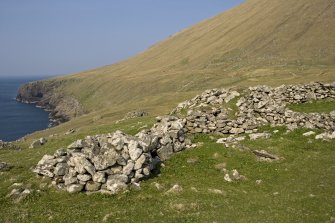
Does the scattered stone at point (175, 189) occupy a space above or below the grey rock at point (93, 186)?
below

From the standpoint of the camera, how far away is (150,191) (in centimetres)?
2927

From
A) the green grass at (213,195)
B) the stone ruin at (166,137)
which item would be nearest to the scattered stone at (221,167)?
the green grass at (213,195)

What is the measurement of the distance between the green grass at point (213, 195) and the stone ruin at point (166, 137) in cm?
129

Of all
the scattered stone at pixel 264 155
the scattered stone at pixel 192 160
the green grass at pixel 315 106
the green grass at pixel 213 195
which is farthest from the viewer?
the green grass at pixel 315 106

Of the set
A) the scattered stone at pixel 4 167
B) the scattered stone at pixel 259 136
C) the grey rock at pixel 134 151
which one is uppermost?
the grey rock at pixel 134 151

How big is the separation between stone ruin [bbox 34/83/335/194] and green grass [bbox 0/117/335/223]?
129 cm

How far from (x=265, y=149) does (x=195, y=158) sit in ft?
25.7

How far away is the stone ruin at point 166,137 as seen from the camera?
30062mm

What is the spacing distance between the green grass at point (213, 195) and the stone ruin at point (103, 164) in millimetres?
1036

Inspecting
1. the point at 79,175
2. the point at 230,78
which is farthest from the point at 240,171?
the point at 230,78

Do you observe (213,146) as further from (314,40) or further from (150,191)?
(314,40)

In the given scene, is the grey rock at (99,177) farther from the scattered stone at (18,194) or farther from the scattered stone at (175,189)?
the scattered stone at (175,189)

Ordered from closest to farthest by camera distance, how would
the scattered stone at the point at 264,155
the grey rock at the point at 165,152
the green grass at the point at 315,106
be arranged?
the scattered stone at the point at 264,155, the grey rock at the point at 165,152, the green grass at the point at 315,106

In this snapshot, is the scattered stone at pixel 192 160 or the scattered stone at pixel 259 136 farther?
the scattered stone at pixel 259 136
